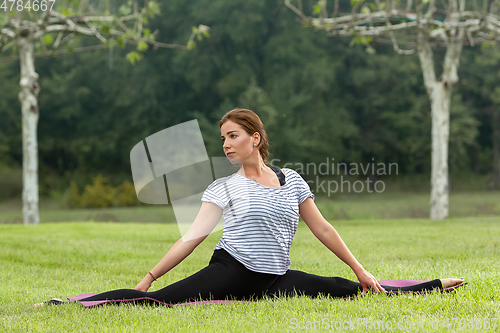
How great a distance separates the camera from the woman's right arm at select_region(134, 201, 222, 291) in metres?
3.42

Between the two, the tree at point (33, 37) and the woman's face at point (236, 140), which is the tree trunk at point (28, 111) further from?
the woman's face at point (236, 140)

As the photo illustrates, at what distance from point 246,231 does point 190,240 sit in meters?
0.40

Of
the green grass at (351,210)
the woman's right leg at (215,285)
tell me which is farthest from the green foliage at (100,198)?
the woman's right leg at (215,285)

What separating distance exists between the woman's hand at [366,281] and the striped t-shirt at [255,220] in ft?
1.89

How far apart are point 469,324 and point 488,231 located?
283 inches

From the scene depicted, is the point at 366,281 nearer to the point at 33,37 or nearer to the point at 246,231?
the point at 246,231

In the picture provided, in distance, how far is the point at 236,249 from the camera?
11.5ft

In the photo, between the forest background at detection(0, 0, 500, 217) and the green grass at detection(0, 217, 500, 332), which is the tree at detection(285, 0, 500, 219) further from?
the forest background at detection(0, 0, 500, 217)

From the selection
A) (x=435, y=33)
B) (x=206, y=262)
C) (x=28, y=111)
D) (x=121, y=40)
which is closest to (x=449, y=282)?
(x=206, y=262)

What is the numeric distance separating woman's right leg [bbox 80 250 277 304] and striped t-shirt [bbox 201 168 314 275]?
7 centimetres

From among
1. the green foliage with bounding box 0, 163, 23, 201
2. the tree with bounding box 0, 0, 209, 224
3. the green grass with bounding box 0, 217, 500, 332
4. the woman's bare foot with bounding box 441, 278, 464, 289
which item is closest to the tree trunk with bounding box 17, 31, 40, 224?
the tree with bounding box 0, 0, 209, 224

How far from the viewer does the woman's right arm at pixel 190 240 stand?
3.42 m

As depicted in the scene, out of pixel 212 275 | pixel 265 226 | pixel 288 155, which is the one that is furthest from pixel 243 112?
pixel 288 155

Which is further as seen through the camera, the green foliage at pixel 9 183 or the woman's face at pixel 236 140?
the green foliage at pixel 9 183
